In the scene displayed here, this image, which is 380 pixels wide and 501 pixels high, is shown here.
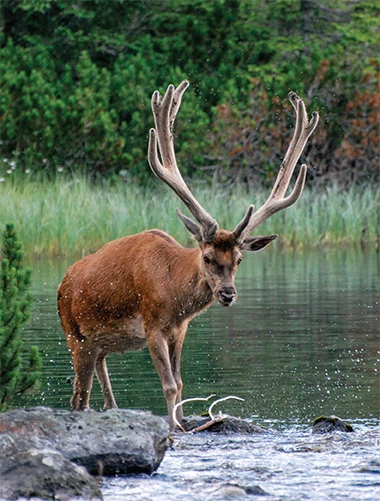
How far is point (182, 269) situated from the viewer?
1058 cm

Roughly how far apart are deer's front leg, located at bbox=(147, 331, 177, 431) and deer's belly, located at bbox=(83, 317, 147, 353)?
25 centimetres

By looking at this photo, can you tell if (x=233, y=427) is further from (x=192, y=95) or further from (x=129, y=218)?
(x=192, y=95)

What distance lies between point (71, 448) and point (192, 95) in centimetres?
2934

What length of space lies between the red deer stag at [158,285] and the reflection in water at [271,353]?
54 centimetres

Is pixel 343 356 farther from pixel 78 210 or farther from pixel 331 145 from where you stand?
pixel 331 145

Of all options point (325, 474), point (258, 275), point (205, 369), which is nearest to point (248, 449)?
point (325, 474)

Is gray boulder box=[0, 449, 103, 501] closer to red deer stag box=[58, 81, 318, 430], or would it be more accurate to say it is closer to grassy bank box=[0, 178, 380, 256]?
red deer stag box=[58, 81, 318, 430]

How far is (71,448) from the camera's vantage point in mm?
8125

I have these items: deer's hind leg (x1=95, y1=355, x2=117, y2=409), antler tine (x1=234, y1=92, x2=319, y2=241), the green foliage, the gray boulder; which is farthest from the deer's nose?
the gray boulder

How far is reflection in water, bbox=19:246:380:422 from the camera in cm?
1146

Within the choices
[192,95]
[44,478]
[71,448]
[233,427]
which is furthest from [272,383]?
[192,95]

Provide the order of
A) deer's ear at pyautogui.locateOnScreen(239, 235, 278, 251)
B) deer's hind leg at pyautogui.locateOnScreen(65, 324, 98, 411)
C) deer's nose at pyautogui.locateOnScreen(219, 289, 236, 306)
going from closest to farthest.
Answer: deer's nose at pyautogui.locateOnScreen(219, 289, 236, 306), deer's ear at pyautogui.locateOnScreen(239, 235, 278, 251), deer's hind leg at pyautogui.locateOnScreen(65, 324, 98, 411)

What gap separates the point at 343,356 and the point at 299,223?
45.4 feet

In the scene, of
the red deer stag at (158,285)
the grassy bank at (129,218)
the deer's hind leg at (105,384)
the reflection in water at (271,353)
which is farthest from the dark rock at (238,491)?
the grassy bank at (129,218)
